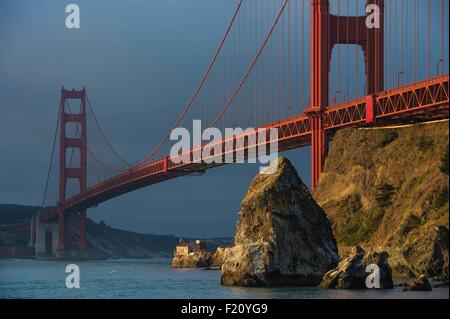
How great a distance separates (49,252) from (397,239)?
116 metres

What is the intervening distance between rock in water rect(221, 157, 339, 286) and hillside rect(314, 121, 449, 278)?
8.54 metres

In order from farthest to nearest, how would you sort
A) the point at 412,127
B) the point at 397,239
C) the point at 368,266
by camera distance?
the point at 412,127 < the point at 397,239 < the point at 368,266

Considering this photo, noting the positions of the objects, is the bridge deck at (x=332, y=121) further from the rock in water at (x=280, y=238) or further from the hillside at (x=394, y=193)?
the rock in water at (x=280, y=238)

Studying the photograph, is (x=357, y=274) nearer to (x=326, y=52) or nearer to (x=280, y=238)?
(x=280, y=238)

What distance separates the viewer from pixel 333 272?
196 ft

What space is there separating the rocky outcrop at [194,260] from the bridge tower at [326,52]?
22.5 meters

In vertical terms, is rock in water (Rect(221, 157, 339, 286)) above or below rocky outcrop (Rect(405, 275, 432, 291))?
above

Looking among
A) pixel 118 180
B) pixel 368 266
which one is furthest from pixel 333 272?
pixel 118 180

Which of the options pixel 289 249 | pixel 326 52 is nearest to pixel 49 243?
pixel 326 52

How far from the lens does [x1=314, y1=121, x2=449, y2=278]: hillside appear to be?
7125 centimetres

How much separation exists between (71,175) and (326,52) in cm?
7682

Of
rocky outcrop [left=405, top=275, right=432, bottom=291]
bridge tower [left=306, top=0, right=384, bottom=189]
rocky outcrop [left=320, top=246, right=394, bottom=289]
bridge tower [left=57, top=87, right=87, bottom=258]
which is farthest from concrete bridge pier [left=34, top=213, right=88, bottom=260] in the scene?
rocky outcrop [left=405, top=275, right=432, bottom=291]

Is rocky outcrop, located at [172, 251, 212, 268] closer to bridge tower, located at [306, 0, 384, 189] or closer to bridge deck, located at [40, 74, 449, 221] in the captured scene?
bridge deck, located at [40, 74, 449, 221]
